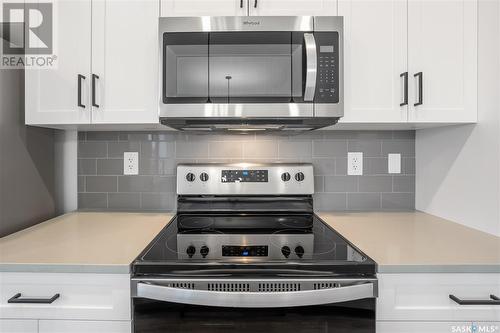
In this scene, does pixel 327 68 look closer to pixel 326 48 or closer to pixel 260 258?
pixel 326 48

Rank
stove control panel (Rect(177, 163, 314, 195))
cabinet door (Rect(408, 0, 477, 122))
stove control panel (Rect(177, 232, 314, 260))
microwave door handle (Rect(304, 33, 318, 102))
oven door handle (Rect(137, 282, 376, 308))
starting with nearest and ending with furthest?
oven door handle (Rect(137, 282, 376, 308))
stove control panel (Rect(177, 232, 314, 260))
microwave door handle (Rect(304, 33, 318, 102))
cabinet door (Rect(408, 0, 477, 122))
stove control panel (Rect(177, 163, 314, 195))

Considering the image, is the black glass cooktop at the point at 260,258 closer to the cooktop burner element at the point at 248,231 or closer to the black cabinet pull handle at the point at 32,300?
the cooktop burner element at the point at 248,231

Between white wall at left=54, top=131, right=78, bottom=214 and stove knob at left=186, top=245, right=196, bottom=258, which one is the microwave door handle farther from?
white wall at left=54, top=131, right=78, bottom=214

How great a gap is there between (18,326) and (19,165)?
707 mm

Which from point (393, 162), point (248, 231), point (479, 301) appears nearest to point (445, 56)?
point (393, 162)

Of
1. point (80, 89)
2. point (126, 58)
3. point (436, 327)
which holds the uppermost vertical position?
point (126, 58)

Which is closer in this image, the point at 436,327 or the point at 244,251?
the point at 436,327

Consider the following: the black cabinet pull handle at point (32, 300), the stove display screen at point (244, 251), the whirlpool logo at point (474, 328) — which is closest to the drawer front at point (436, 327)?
the whirlpool logo at point (474, 328)

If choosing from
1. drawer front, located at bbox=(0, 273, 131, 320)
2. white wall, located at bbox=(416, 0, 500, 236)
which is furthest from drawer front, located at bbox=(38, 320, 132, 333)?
white wall, located at bbox=(416, 0, 500, 236)

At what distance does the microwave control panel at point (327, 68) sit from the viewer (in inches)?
54.0

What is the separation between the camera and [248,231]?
1513 millimetres

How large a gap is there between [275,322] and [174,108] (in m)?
0.86

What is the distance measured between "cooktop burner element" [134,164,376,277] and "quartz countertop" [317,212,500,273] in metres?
0.07

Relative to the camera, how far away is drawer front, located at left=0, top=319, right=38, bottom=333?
1.06 m
